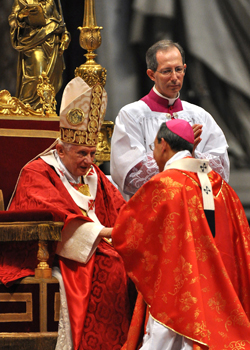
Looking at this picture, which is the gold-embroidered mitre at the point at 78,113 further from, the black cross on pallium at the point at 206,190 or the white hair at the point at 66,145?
the black cross on pallium at the point at 206,190

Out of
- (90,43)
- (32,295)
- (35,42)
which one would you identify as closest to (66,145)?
(32,295)

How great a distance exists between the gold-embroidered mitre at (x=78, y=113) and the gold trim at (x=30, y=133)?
58 centimetres

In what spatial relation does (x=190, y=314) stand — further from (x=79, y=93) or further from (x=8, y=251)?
(x=79, y=93)

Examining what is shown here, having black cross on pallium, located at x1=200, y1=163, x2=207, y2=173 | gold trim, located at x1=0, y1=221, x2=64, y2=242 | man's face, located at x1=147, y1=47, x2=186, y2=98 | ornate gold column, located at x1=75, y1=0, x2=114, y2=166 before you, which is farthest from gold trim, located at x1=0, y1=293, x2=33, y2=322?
ornate gold column, located at x1=75, y1=0, x2=114, y2=166

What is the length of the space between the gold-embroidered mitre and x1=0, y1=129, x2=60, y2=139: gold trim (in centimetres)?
58

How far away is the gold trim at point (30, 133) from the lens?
13.7 ft

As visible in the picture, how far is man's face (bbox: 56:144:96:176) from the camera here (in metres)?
3.63

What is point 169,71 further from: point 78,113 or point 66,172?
point 66,172

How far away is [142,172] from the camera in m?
3.95

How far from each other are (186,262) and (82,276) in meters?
0.70

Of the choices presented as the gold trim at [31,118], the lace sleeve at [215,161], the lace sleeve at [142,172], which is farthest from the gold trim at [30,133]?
the lace sleeve at [215,161]

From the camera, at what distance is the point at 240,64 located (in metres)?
7.26

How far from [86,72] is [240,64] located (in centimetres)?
226

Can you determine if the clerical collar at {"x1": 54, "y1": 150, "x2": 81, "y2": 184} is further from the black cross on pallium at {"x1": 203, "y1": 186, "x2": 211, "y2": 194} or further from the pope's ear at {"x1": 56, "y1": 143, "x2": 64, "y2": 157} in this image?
the black cross on pallium at {"x1": 203, "y1": 186, "x2": 211, "y2": 194}
